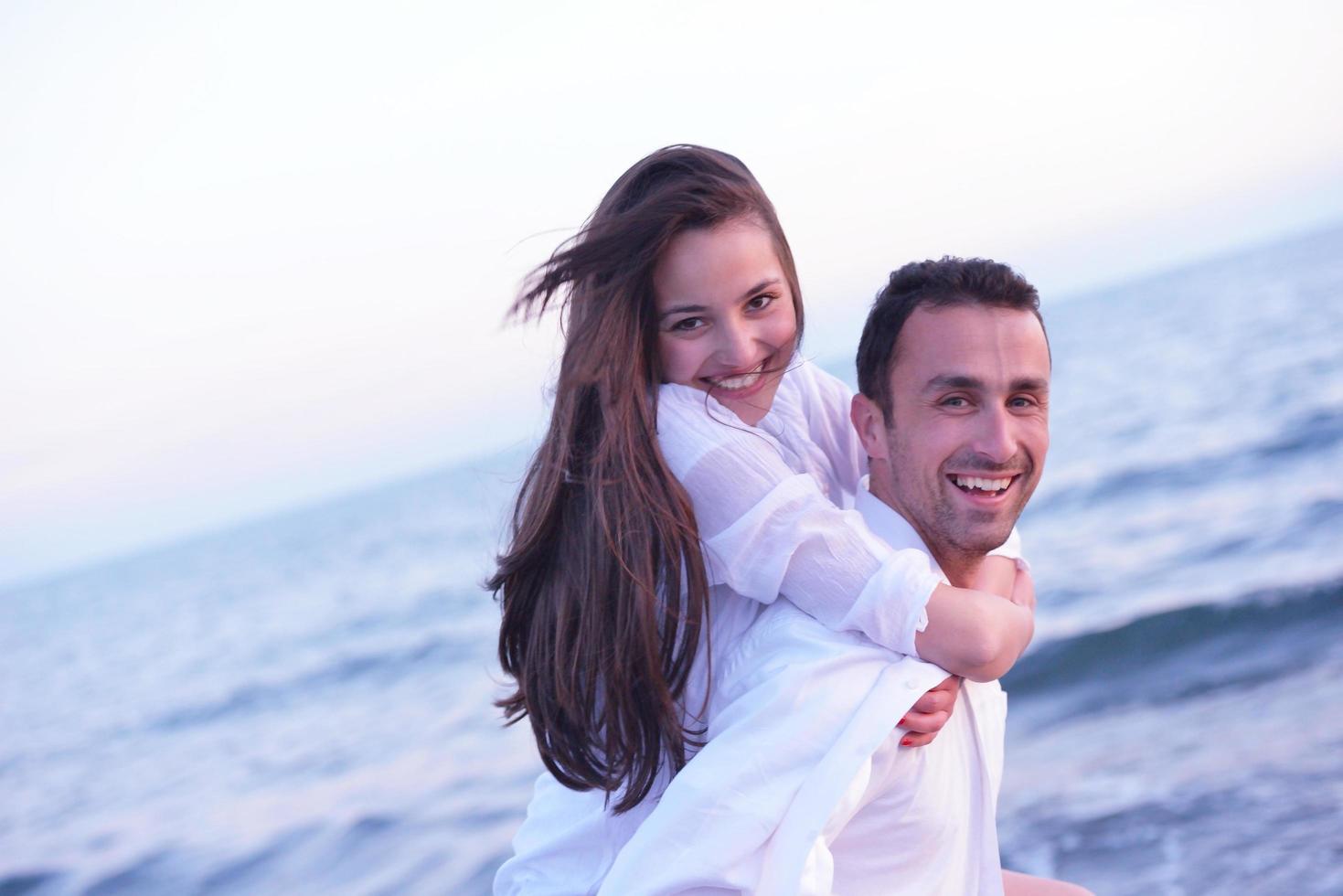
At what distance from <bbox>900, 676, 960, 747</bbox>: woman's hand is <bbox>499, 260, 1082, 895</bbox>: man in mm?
25

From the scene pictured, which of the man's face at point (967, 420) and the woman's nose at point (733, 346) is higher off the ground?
the woman's nose at point (733, 346)

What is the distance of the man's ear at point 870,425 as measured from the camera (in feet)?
10.2

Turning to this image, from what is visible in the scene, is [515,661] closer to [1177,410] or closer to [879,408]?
[879,408]

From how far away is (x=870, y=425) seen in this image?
3.16 metres

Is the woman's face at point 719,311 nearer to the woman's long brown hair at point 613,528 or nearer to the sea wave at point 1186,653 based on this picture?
the woman's long brown hair at point 613,528

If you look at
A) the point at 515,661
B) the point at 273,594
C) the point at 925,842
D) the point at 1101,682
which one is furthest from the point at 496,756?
the point at 273,594

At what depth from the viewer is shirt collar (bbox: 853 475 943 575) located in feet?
9.93

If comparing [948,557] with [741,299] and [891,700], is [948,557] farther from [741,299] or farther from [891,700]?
[741,299]

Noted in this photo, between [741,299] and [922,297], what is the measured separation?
0.46m

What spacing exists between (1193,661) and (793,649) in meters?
6.47

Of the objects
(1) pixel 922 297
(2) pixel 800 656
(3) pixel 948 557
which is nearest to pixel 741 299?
(1) pixel 922 297

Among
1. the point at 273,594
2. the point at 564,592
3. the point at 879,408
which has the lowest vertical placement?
the point at 273,594

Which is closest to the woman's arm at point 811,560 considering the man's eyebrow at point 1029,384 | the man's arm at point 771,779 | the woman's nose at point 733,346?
the man's arm at point 771,779

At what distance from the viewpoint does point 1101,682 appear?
8.34 metres
